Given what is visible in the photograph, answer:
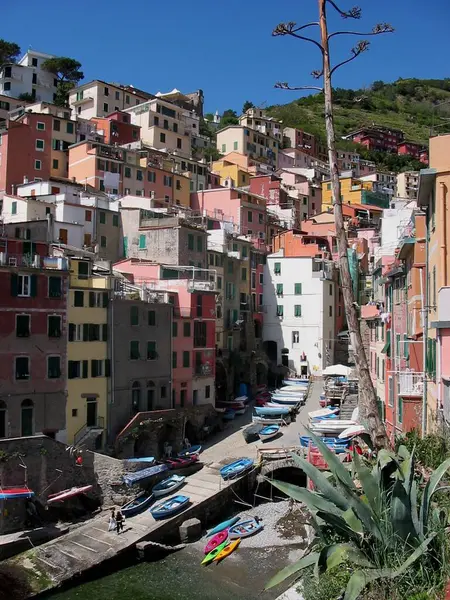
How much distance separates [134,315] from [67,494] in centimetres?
1305

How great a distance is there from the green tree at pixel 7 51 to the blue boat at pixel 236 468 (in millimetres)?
90012

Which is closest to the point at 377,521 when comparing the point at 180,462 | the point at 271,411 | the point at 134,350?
the point at 180,462

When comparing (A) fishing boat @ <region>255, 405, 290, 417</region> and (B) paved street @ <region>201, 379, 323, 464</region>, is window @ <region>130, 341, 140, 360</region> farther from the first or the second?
(A) fishing boat @ <region>255, 405, 290, 417</region>

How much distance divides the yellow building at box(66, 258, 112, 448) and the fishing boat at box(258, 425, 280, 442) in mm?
11776

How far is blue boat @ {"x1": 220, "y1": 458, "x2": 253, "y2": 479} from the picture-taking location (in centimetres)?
3675

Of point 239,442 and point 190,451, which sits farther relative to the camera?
point 239,442

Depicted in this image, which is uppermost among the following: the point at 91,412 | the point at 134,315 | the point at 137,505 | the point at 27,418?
the point at 134,315

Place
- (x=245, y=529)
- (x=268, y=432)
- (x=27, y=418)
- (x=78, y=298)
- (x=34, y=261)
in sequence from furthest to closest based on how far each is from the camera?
(x=268, y=432)
(x=78, y=298)
(x=34, y=261)
(x=27, y=418)
(x=245, y=529)

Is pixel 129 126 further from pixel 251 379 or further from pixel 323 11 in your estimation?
pixel 323 11

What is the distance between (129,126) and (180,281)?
40.8 m

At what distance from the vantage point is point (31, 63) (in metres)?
101

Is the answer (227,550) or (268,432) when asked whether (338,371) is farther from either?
(227,550)

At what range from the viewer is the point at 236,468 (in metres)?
37.2

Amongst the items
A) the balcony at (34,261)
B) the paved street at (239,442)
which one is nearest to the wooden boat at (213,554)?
the paved street at (239,442)
